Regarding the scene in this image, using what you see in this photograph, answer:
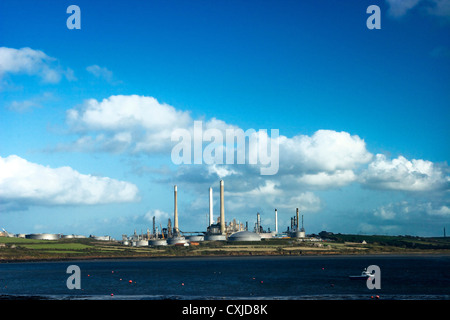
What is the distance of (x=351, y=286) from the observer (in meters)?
102

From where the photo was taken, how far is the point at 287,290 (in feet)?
308
